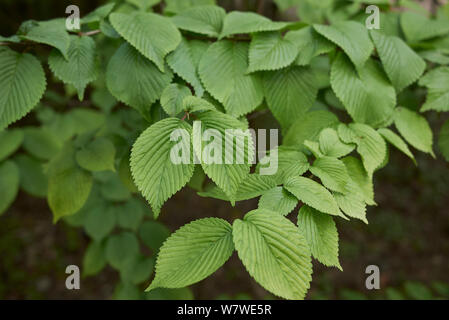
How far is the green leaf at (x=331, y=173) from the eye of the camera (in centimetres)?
83

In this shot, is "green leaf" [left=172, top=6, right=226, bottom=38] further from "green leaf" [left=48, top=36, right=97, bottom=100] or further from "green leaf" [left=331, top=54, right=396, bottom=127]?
"green leaf" [left=331, top=54, right=396, bottom=127]

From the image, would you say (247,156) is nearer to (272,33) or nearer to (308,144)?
(308,144)

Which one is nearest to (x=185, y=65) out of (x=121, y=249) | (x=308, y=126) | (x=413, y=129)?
(x=308, y=126)

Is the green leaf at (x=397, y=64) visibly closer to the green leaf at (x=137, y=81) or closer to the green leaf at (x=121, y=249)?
the green leaf at (x=137, y=81)

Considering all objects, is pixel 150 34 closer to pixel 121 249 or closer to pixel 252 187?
pixel 252 187

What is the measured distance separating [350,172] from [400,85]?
1.20 ft

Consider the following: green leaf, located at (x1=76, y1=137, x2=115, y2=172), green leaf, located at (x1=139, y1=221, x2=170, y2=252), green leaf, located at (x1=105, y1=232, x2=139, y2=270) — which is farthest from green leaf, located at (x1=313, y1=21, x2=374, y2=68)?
green leaf, located at (x1=105, y1=232, x2=139, y2=270)

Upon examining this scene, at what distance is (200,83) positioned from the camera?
3.24ft

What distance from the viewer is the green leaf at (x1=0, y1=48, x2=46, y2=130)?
→ 89 centimetres

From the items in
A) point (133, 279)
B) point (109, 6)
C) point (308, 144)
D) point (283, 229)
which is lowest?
point (133, 279)

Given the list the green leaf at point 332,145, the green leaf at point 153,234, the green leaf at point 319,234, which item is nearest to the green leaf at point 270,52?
the green leaf at point 332,145

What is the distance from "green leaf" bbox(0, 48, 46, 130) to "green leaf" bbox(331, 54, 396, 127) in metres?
0.91

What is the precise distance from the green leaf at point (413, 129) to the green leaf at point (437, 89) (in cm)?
9

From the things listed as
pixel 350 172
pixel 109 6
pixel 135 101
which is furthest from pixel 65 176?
pixel 350 172
